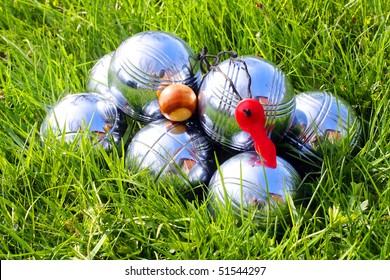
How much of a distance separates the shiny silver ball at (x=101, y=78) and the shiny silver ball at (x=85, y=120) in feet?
0.47

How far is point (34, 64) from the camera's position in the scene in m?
3.04

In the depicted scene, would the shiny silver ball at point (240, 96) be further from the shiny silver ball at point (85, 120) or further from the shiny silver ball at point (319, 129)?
the shiny silver ball at point (85, 120)

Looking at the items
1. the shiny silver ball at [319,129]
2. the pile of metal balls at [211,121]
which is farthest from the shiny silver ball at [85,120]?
the shiny silver ball at [319,129]

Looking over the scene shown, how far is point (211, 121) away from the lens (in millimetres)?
2316

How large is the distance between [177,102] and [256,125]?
0.30m

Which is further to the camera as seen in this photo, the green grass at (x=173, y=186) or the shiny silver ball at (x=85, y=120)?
the shiny silver ball at (x=85, y=120)

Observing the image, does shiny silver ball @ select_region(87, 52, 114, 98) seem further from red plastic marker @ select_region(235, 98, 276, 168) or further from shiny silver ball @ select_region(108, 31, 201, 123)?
red plastic marker @ select_region(235, 98, 276, 168)

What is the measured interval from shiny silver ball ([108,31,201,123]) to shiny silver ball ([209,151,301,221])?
39cm

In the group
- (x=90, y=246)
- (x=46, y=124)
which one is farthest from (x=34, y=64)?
(x=90, y=246)

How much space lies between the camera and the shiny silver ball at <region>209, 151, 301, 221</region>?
2.19 m

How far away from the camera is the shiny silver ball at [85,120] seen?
248 cm

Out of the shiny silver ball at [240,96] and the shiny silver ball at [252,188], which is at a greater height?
the shiny silver ball at [240,96]

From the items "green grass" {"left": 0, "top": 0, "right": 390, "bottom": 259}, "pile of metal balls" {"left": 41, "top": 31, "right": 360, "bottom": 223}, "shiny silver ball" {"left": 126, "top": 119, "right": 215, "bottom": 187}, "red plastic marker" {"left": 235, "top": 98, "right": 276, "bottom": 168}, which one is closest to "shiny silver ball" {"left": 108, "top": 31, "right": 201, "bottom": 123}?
"pile of metal balls" {"left": 41, "top": 31, "right": 360, "bottom": 223}

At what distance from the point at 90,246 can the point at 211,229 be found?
0.42 m
